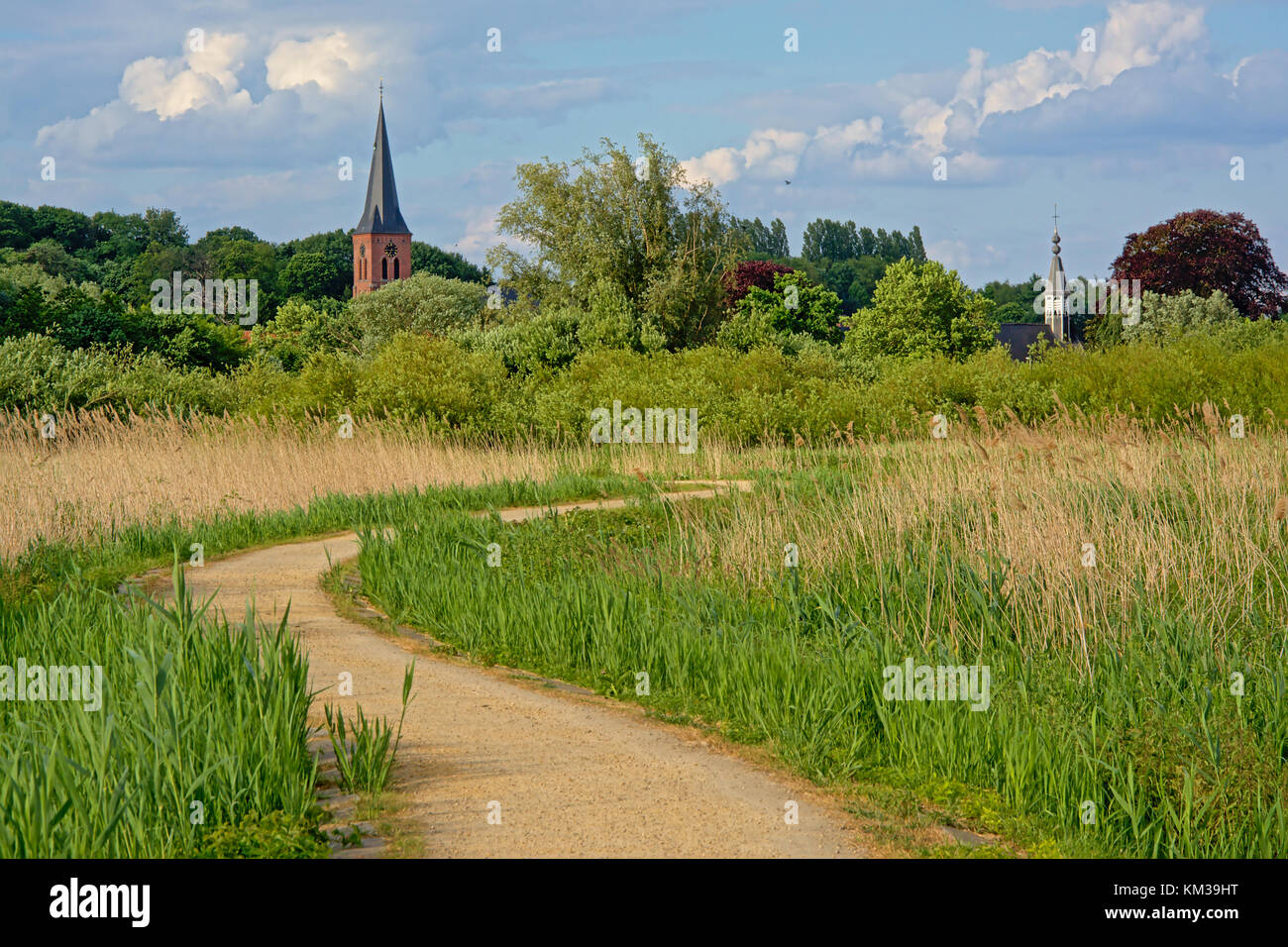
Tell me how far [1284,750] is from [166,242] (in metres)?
119

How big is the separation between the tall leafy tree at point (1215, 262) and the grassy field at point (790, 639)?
1962 inches

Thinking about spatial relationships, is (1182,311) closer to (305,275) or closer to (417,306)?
(417,306)

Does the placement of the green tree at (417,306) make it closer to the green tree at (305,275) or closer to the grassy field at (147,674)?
the green tree at (305,275)

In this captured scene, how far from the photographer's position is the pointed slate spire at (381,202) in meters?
104

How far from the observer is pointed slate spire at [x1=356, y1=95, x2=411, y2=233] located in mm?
103688

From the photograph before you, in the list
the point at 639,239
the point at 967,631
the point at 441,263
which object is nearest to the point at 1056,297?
the point at 639,239

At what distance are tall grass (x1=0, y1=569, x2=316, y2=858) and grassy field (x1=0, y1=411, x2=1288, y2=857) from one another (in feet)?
0.06

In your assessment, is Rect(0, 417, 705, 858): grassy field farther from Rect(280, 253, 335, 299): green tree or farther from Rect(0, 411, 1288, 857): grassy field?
Rect(280, 253, 335, 299): green tree

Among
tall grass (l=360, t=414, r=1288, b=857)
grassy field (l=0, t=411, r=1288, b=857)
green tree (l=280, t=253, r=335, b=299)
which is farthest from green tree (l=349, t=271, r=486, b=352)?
tall grass (l=360, t=414, r=1288, b=857)

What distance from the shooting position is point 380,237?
107750 millimetres

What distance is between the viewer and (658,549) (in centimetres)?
1105

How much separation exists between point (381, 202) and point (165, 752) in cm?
10622

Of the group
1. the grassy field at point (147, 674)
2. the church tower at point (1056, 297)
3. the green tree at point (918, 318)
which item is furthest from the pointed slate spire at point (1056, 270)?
the grassy field at point (147, 674)
